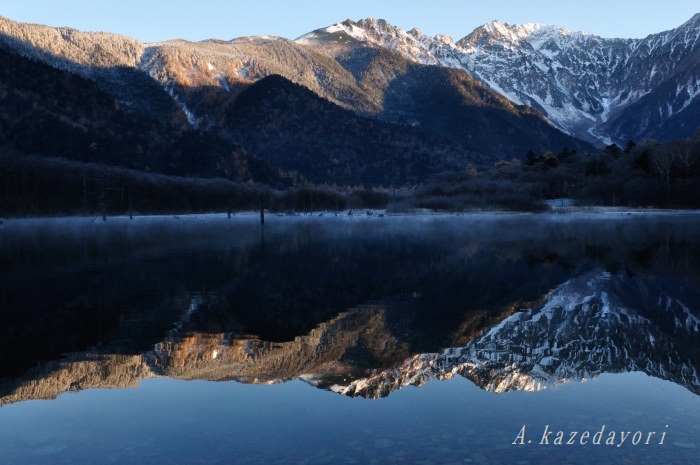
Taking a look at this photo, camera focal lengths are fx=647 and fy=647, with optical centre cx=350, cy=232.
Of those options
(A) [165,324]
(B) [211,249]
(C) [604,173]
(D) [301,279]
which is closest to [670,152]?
(C) [604,173]

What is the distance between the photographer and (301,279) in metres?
32.3

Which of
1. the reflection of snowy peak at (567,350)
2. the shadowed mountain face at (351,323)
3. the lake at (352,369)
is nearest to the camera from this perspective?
the lake at (352,369)

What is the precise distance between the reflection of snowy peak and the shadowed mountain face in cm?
6

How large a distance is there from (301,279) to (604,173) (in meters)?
155

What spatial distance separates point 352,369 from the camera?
16.2 m

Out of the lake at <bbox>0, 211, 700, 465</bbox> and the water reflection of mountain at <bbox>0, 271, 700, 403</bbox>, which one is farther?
the water reflection of mountain at <bbox>0, 271, 700, 403</bbox>

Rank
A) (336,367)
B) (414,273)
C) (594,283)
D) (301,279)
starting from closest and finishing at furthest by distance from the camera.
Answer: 1. (336,367)
2. (594,283)
3. (301,279)
4. (414,273)

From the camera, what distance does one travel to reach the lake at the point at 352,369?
11258mm

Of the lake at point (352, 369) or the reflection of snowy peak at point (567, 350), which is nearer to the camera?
the lake at point (352, 369)

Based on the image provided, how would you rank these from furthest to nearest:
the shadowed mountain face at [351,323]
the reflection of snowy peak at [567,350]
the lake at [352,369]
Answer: the shadowed mountain face at [351,323] → the reflection of snowy peak at [567,350] → the lake at [352,369]

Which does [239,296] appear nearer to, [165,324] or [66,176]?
[165,324]

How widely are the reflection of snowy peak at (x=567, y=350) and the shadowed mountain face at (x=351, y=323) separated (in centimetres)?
6

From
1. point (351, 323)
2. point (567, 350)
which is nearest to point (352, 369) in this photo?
point (351, 323)

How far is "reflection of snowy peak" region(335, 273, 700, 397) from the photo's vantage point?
15180 mm
